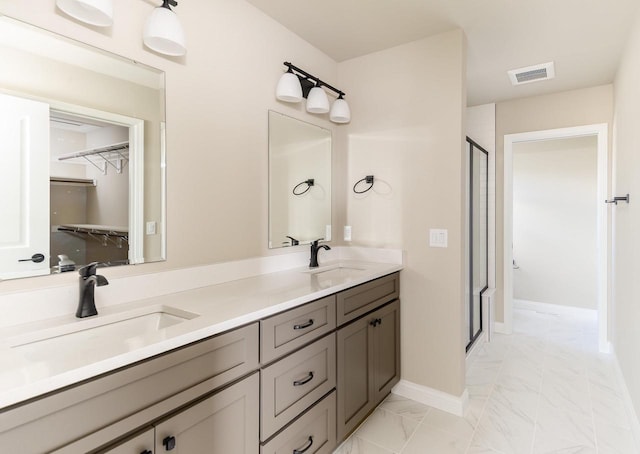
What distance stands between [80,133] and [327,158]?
5.44 ft

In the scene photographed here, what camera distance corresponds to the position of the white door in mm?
1131

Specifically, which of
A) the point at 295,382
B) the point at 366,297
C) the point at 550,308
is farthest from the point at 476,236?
the point at 295,382

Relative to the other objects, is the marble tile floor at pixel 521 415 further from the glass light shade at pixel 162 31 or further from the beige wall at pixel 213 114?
the glass light shade at pixel 162 31

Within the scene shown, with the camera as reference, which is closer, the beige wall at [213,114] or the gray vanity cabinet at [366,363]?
the beige wall at [213,114]

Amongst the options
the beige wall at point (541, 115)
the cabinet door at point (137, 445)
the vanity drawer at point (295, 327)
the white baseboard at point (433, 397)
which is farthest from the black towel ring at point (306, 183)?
the beige wall at point (541, 115)

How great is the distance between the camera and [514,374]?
2756mm

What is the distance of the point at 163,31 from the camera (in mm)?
1406

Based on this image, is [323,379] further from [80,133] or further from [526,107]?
[526,107]

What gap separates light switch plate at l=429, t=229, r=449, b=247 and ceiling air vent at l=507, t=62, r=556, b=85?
1.65 metres

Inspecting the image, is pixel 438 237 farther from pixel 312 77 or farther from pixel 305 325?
pixel 312 77

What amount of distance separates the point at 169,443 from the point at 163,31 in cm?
149

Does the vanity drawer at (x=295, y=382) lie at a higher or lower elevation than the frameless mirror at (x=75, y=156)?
lower

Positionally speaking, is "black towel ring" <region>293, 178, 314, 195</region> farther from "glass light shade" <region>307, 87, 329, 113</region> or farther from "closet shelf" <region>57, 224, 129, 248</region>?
"closet shelf" <region>57, 224, 129, 248</region>

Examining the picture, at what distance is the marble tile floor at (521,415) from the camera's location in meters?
1.90
